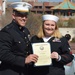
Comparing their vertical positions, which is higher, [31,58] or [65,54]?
[31,58]

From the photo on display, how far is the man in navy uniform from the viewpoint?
4.38 metres

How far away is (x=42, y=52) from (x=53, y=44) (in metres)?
0.29

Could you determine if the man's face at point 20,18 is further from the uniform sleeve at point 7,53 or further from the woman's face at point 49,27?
the woman's face at point 49,27

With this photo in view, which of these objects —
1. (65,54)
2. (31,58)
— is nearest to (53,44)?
(65,54)

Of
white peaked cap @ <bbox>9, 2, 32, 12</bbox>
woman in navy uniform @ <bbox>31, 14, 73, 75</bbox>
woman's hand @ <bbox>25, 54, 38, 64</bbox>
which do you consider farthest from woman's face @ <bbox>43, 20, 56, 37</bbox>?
woman's hand @ <bbox>25, 54, 38, 64</bbox>

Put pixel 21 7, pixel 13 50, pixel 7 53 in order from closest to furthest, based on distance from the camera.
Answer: pixel 7 53
pixel 13 50
pixel 21 7

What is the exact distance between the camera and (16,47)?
448 centimetres

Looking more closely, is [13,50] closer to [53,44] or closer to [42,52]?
[42,52]

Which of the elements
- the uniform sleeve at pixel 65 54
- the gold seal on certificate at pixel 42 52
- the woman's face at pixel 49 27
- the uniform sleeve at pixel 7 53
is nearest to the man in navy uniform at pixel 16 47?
the uniform sleeve at pixel 7 53

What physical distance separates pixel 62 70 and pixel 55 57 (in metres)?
0.34

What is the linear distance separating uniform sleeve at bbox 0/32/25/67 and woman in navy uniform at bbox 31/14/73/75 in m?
0.37

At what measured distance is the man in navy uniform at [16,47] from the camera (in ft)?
14.4

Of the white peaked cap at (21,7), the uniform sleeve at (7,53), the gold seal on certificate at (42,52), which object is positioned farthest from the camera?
the white peaked cap at (21,7)

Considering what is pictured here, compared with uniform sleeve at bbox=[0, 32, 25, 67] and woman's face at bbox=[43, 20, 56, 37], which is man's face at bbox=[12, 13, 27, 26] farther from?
woman's face at bbox=[43, 20, 56, 37]
